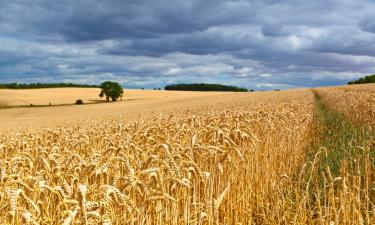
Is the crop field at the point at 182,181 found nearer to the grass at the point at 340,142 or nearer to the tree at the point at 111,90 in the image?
the grass at the point at 340,142

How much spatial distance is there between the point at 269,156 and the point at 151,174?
5.78 m

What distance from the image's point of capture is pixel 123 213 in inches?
143

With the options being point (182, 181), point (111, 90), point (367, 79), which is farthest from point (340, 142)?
point (367, 79)

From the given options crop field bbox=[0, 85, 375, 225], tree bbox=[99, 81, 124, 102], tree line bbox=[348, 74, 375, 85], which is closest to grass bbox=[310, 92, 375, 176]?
crop field bbox=[0, 85, 375, 225]

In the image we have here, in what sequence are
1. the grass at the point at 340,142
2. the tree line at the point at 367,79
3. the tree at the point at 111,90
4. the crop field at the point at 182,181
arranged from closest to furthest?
the crop field at the point at 182,181 → the grass at the point at 340,142 → the tree at the point at 111,90 → the tree line at the point at 367,79

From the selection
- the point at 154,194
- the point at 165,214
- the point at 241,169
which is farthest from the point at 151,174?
the point at 241,169

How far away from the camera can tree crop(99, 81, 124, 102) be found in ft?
311

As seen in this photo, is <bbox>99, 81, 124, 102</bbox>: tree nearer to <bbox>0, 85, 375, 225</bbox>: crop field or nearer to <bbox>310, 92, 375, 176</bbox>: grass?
<bbox>310, 92, 375, 176</bbox>: grass

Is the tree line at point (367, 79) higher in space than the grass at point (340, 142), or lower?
higher

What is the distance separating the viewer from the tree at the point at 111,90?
94875 mm

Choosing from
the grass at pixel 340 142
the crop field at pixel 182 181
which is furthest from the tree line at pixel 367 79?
the crop field at pixel 182 181

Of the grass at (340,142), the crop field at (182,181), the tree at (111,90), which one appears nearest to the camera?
Answer: the crop field at (182,181)

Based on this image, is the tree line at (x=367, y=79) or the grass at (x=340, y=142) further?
the tree line at (x=367, y=79)

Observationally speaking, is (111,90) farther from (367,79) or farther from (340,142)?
(340,142)
